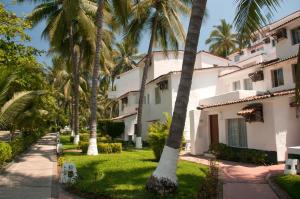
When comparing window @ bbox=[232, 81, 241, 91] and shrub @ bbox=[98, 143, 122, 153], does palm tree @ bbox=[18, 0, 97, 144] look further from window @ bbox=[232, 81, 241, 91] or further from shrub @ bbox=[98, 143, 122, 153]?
window @ bbox=[232, 81, 241, 91]

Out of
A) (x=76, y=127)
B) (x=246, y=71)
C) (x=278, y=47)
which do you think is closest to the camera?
(x=278, y=47)

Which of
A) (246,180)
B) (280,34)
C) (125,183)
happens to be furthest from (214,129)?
(125,183)

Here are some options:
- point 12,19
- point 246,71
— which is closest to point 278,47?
point 246,71

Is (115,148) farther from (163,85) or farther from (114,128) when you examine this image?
(114,128)

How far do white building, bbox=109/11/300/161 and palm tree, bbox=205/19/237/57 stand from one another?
20.1m

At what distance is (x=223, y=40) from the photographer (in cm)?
5703

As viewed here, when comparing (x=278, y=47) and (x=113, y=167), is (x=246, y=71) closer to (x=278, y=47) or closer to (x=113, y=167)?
(x=278, y=47)

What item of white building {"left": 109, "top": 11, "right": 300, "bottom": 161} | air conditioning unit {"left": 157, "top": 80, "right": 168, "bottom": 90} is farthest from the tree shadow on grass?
air conditioning unit {"left": 157, "top": 80, "right": 168, "bottom": 90}

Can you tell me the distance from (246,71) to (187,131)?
21.9 ft

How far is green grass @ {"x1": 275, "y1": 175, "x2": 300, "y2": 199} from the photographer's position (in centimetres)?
957

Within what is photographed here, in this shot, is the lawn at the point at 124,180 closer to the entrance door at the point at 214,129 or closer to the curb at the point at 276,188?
the curb at the point at 276,188

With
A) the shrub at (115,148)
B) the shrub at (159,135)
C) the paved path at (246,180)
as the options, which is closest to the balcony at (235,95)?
the paved path at (246,180)

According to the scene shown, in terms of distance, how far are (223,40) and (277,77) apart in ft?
125

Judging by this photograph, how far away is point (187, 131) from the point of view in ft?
88.1
